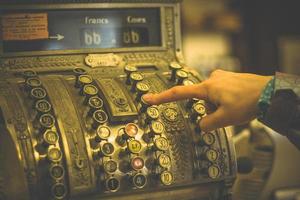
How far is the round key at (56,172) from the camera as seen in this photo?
1.35 m

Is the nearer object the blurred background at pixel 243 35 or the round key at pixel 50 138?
the round key at pixel 50 138

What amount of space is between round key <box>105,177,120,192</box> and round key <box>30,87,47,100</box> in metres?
0.28

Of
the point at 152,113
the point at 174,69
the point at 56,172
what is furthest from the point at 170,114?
the point at 56,172

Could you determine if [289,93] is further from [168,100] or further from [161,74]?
→ [161,74]

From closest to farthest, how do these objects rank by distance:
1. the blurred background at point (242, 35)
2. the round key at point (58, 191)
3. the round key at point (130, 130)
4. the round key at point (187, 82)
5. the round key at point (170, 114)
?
the round key at point (58, 191)
the round key at point (130, 130)
the round key at point (170, 114)
the round key at point (187, 82)
the blurred background at point (242, 35)

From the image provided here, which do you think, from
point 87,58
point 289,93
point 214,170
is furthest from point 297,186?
point 87,58

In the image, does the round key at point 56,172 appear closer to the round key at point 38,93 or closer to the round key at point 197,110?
the round key at point 38,93

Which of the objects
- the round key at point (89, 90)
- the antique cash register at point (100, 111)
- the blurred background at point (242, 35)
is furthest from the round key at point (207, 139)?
the blurred background at point (242, 35)

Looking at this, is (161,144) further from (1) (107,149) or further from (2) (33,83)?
(2) (33,83)

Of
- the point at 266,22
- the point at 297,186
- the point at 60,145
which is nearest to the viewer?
the point at 60,145

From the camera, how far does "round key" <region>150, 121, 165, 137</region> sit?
148 cm

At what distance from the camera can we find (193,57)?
4551mm

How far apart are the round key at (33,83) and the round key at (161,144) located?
1.17ft

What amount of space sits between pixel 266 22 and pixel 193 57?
66cm
